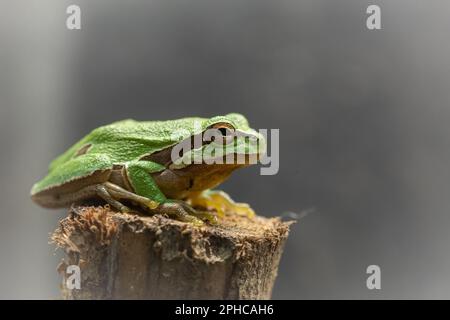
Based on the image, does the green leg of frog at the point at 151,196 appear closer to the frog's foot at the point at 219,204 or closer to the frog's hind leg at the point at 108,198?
the frog's hind leg at the point at 108,198

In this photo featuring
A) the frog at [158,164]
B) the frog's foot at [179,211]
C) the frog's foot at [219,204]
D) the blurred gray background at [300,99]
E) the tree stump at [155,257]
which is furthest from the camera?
the blurred gray background at [300,99]

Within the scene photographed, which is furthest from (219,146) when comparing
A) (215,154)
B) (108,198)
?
(108,198)

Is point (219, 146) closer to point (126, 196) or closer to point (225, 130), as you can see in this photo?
point (225, 130)

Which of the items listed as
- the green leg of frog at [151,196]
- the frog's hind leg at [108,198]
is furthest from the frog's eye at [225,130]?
the frog's hind leg at [108,198]

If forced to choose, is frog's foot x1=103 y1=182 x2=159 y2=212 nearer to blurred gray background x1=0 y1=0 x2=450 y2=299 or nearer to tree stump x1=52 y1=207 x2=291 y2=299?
tree stump x1=52 y1=207 x2=291 y2=299

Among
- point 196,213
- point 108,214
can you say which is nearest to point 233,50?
point 196,213

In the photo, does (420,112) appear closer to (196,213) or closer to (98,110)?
(196,213)
